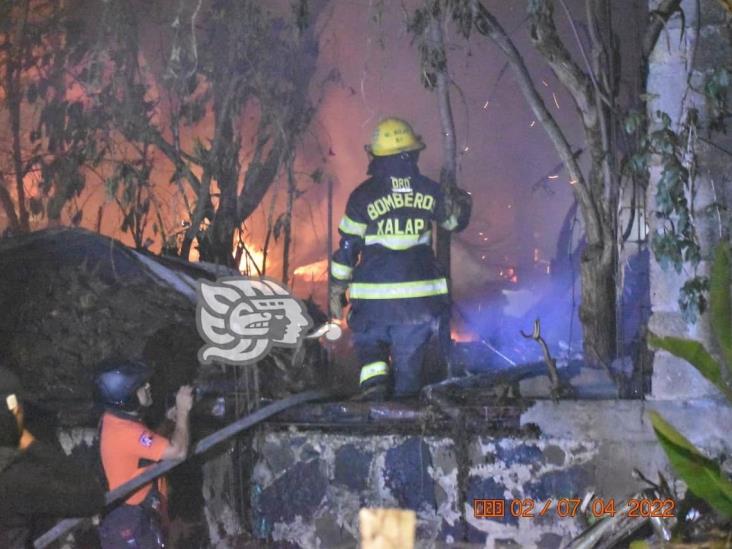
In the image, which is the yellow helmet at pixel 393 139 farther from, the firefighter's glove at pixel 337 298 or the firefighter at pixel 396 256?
the firefighter's glove at pixel 337 298

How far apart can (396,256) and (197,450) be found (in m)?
A: 2.10

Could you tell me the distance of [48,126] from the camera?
7621 mm

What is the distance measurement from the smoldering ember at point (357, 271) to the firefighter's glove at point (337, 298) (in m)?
0.02

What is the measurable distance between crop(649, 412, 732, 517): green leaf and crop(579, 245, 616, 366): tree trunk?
10.3ft

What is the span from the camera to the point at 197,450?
5.64 m

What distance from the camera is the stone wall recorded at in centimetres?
542

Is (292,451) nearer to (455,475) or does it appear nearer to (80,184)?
(455,475)

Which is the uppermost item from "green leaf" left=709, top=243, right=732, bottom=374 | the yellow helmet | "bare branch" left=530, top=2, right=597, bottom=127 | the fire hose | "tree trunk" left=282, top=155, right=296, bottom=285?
"bare branch" left=530, top=2, right=597, bottom=127

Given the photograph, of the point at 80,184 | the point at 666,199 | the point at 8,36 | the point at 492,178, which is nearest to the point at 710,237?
the point at 666,199

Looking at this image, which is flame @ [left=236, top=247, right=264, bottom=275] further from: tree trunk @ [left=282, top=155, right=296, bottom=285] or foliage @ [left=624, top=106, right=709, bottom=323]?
foliage @ [left=624, top=106, right=709, bottom=323]

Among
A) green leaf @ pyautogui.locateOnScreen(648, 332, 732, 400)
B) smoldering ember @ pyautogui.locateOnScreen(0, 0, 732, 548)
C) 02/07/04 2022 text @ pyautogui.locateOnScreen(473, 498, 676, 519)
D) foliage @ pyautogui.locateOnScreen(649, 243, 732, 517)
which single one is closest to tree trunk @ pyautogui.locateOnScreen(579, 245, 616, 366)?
smoldering ember @ pyautogui.locateOnScreen(0, 0, 732, 548)

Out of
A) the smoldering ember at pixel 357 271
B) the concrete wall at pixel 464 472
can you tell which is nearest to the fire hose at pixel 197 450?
the smoldering ember at pixel 357 271

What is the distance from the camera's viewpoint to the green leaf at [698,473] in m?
3.19

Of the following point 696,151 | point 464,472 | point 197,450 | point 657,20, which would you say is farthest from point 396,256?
point 657,20
